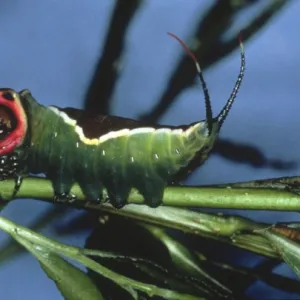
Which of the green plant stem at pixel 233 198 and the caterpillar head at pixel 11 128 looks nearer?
the green plant stem at pixel 233 198

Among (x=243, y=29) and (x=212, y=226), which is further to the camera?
(x=243, y=29)

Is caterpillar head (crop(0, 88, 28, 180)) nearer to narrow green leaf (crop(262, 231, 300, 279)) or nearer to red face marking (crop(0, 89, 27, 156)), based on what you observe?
red face marking (crop(0, 89, 27, 156))

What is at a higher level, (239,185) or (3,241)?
(239,185)

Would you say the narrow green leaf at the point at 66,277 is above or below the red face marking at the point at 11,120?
below

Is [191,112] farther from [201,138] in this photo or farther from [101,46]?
[201,138]

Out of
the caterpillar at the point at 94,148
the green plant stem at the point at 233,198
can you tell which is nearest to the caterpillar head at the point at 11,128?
the caterpillar at the point at 94,148

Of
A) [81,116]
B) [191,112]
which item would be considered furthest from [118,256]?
[191,112]

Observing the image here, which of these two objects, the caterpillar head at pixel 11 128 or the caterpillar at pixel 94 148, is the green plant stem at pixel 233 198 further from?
the caterpillar head at pixel 11 128
